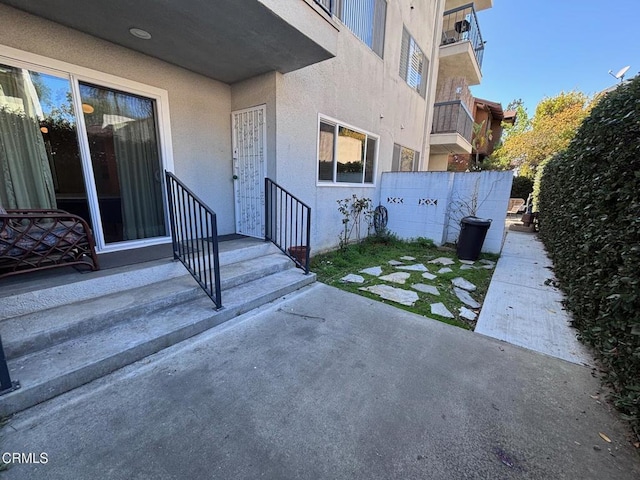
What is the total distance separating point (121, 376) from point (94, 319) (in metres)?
0.59

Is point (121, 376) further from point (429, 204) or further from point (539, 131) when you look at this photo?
point (539, 131)

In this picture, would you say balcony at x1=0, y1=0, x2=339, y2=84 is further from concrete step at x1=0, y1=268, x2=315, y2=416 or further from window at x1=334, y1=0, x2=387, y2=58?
concrete step at x1=0, y1=268, x2=315, y2=416

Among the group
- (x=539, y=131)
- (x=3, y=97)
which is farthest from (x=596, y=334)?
(x=539, y=131)

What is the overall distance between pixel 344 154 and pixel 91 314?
186 inches

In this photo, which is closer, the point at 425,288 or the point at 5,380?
the point at 5,380

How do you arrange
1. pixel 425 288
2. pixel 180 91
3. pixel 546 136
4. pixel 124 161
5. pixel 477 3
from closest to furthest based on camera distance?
1. pixel 124 161
2. pixel 180 91
3. pixel 425 288
4. pixel 477 3
5. pixel 546 136

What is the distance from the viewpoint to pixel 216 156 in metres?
4.26

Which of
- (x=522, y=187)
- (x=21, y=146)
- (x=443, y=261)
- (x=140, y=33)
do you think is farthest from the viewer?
(x=522, y=187)

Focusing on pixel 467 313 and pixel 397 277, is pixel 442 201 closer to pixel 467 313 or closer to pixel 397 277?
pixel 397 277

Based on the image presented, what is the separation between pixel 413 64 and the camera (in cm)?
754

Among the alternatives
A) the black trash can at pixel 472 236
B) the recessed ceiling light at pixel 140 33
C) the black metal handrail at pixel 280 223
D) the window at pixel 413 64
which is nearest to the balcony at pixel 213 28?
the recessed ceiling light at pixel 140 33

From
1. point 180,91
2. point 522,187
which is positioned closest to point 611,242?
point 180,91

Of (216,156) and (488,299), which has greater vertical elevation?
(216,156)

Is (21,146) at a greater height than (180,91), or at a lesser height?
lesser
